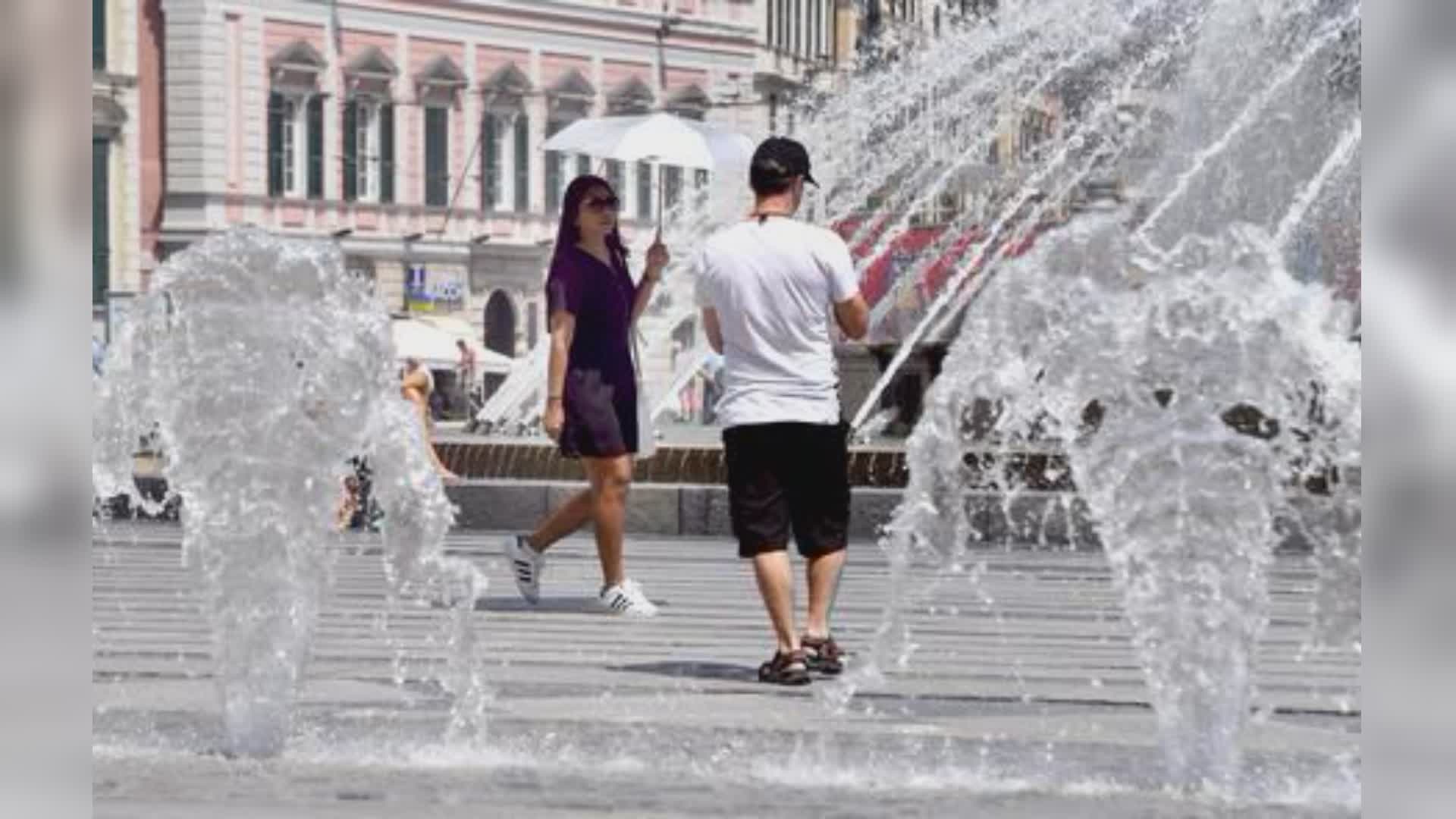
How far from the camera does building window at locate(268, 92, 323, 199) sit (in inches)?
2822

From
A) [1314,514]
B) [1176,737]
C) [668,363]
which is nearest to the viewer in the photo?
[1314,514]

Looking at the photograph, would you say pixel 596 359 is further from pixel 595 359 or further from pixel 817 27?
pixel 817 27

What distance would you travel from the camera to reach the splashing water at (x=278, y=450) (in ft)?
26.4

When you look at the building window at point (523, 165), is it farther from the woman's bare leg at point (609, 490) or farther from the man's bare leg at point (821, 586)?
the man's bare leg at point (821, 586)

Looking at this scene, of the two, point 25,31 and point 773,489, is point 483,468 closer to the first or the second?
point 773,489

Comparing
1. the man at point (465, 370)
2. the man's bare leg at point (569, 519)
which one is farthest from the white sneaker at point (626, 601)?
the man at point (465, 370)

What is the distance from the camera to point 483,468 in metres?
21.8

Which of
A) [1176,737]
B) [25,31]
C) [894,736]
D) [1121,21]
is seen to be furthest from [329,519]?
[1121,21]

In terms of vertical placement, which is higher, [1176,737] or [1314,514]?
[1314,514]

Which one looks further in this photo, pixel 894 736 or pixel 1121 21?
pixel 1121 21

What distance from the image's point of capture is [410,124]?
75062 millimetres

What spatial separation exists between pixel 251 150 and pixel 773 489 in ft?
203

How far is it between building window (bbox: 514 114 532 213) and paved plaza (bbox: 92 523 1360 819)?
6315 centimetres

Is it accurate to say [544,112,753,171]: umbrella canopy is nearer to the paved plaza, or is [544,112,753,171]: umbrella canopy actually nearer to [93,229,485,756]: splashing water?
the paved plaza
